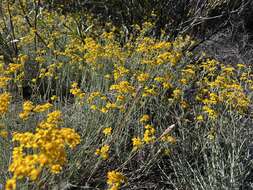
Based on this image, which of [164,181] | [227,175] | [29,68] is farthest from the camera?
[29,68]

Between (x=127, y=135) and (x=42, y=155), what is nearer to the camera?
(x=42, y=155)

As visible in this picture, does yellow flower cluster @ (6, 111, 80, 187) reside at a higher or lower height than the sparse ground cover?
higher

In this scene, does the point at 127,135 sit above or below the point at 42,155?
below

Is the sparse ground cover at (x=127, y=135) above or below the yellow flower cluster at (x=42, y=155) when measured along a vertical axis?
below

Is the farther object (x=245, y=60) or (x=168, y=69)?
(x=245, y=60)

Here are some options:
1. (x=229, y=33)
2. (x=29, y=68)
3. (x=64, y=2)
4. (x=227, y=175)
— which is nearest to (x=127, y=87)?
(x=227, y=175)

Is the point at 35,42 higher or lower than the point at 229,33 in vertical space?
higher

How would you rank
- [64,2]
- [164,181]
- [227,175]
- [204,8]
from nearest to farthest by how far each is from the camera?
[227,175], [164,181], [204,8], [64,2]

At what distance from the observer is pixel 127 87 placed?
2795 millimetres

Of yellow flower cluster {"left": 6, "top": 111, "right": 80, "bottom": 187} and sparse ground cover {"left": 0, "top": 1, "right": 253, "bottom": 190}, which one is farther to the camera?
sparse ground cover {"left": 0, "top": 1, "right": 253, "bottom": 190}

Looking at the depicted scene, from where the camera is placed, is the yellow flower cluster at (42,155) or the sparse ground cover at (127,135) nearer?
the yellow flower cluster at (42,155)

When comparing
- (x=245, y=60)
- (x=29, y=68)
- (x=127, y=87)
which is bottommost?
(x=245, y=60)

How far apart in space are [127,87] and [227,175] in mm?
827

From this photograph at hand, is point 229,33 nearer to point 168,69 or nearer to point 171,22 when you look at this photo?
point 171,22
